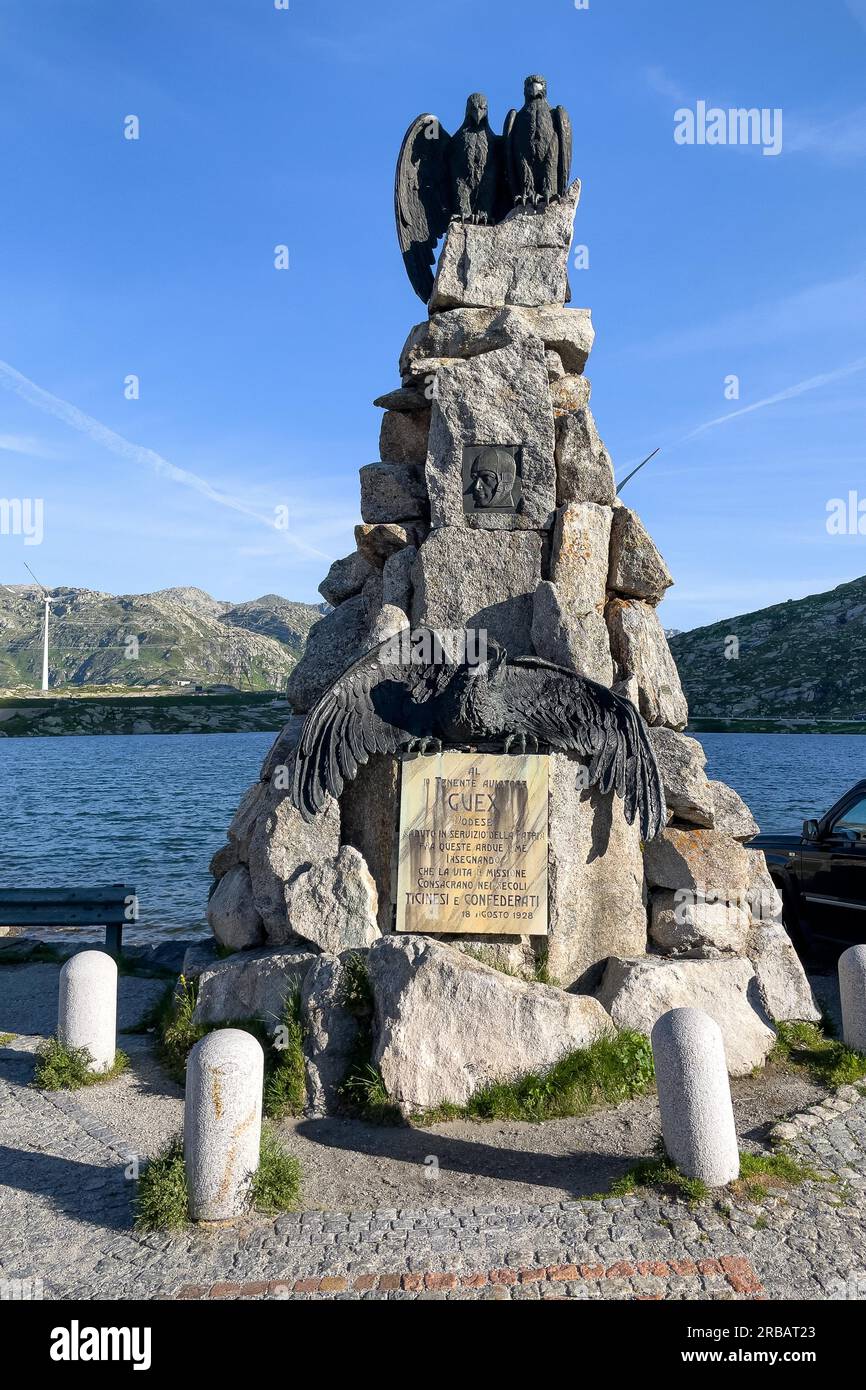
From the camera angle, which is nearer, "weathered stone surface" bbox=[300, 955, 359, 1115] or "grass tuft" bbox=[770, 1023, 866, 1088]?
"weathered stone surface" bbox=[300, 955, 359, 1115]

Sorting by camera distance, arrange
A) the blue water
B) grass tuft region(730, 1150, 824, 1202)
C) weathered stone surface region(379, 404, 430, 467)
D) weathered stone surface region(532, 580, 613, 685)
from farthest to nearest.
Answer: the blue water < weathered stone surface region(379, 404, 430, 467) < weathered stone surface region(532, 580, 613, 685) < grass tuft region(730, 1150, 824, 1202)

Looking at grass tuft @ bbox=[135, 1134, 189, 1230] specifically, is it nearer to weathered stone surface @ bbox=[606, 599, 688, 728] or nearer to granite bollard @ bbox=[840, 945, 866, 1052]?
granite bollard @ bbox=[840, 945, 866, 1052]

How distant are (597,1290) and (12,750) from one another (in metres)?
86.5

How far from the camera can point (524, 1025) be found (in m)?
6.39

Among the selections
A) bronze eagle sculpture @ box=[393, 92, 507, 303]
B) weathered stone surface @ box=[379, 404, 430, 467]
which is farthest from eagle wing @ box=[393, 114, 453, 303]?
weathered stone surface @ box=[379, 404, 430, 467]

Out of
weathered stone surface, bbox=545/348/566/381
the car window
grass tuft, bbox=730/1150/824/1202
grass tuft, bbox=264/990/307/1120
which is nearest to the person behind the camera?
grass tuft, bbox=730/1150/824/1202

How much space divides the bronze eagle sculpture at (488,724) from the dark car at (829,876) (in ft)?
10.2

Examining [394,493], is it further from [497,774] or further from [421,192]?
[421,192]

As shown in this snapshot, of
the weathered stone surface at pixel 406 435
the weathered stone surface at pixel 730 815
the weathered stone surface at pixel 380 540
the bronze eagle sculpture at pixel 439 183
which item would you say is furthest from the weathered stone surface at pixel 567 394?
the weathered stone surface at pixel 730 815

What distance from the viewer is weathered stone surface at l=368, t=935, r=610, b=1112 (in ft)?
20.7

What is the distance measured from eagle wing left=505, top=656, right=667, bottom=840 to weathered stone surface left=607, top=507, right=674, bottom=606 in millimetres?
1471

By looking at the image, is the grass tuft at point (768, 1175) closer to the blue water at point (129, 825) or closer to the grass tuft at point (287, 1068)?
the grass tuft at point (287, 1068)

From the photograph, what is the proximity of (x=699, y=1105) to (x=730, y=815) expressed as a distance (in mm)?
3708

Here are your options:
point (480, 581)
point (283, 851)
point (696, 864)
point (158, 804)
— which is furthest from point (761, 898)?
point (158, 804)
